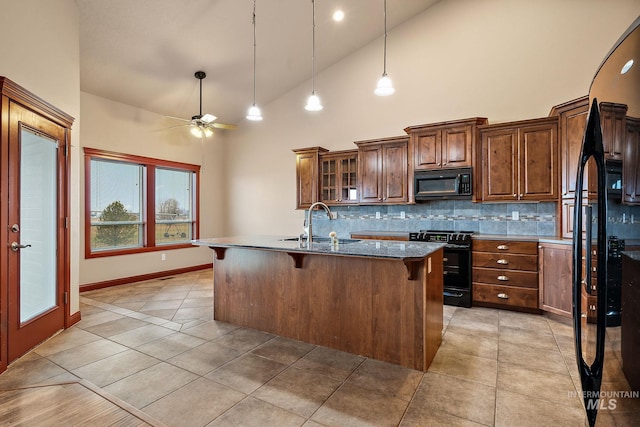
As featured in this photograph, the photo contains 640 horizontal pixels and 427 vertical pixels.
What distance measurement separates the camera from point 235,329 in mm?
3303

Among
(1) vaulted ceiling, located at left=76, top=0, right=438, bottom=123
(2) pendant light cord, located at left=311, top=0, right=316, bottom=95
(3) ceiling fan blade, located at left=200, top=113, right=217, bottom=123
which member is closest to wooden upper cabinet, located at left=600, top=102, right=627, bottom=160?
(2) pendant light cord, located at left=311, top=0, right=316, bottom=95

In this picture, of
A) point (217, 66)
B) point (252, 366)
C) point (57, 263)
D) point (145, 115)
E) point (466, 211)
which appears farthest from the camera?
point (145, 115)

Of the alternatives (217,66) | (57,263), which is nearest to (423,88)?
(217,66)

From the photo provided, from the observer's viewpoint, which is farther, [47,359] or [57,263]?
[57,263]

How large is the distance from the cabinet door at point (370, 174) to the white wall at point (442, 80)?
47cm

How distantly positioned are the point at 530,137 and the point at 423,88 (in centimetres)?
170

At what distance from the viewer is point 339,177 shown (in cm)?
530

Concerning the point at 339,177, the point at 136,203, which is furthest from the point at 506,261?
the point at 136,203

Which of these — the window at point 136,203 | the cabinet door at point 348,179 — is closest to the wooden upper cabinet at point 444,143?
the cabinet door at point 348,179

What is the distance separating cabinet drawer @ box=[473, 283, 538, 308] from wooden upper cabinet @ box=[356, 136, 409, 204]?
5.02 ft

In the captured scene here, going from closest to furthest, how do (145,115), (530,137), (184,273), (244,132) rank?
(530,137)
(145,115)
(184,273)
(244,132)

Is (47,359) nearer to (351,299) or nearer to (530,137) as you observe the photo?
(351,299)

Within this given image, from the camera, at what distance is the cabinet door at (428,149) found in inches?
172

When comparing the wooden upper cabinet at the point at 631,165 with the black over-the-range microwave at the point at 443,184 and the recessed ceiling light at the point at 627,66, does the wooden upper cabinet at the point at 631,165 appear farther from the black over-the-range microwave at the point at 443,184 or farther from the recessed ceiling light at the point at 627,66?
the black over-the-range microwave at the point at 443,184
